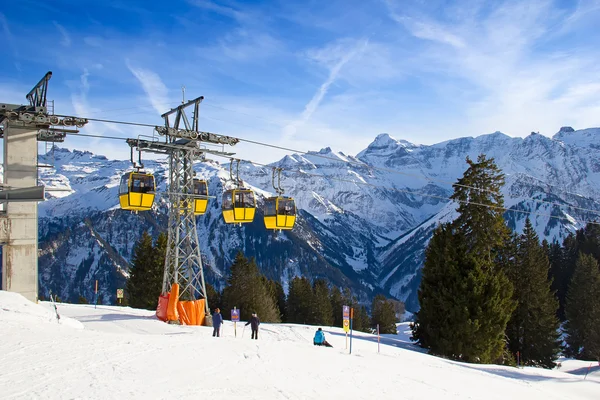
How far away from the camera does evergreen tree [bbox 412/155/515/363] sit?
36.2m

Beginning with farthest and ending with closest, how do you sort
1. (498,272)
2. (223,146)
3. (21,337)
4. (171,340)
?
1. (498,272)
2. (223,146)
3. (171,340)
4. (21,337)

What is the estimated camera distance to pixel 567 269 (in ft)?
292

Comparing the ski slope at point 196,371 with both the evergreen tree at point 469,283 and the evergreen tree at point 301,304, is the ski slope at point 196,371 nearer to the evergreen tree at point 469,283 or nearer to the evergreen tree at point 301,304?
the evergreen tree at point 469,283

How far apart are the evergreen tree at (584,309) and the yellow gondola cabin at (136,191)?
165ft

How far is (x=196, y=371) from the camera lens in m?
16.0

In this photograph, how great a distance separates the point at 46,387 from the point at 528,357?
4422cm

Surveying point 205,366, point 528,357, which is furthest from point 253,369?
point 528,357

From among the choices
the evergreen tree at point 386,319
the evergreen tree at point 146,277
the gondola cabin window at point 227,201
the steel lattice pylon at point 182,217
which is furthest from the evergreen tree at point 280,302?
the gondola cabin window at point 227,201

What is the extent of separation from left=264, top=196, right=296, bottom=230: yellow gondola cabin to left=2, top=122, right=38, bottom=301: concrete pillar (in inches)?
471

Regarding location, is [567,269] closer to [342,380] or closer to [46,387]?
[342,380]

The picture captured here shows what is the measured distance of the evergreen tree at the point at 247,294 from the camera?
226 ft

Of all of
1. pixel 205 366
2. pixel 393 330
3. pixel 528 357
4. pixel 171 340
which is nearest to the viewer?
pixel 205 366

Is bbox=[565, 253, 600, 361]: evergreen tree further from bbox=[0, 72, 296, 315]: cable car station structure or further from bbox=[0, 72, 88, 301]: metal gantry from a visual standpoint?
bbox=[0, 72, 88, 301]: metal gantry

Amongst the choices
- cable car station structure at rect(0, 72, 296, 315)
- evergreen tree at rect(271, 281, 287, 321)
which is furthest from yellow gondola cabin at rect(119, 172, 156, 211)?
evergreen tree at rect(271, 281, 287, 321)
